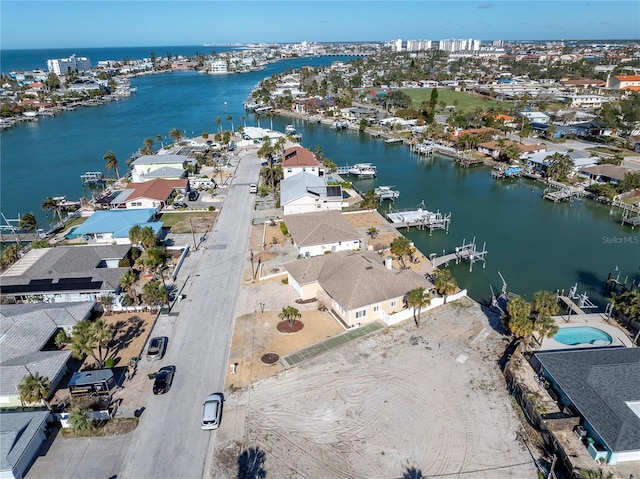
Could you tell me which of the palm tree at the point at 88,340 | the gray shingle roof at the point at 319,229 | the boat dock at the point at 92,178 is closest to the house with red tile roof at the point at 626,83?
the gray shingle roof at the point at 319,229

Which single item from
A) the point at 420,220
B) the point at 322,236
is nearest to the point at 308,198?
the point at 322,236

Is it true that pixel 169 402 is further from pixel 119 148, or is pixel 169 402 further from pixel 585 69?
pixel 585 69

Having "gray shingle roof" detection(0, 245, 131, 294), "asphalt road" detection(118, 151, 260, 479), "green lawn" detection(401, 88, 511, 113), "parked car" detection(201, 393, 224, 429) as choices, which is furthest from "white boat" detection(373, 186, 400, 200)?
"green lawn" detection(401, 88, 511, 113)

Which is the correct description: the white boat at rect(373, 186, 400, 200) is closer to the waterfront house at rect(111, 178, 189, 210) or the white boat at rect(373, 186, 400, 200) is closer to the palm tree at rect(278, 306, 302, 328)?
the waterfront house at rect(111, 178, 189, 210)

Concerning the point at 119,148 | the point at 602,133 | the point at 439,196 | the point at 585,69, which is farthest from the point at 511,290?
the point at 585,69

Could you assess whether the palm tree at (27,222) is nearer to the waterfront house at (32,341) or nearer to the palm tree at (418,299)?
the waterfront house at (32,341)
